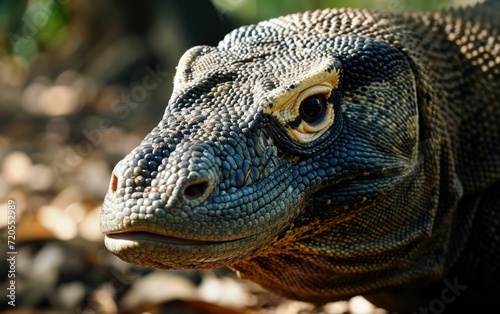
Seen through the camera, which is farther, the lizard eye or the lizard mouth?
the lizard eye

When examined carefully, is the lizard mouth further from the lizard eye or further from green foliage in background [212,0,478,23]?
green foliage in background [212,0,478,23]

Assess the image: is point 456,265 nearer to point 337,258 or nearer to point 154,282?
point 337,258

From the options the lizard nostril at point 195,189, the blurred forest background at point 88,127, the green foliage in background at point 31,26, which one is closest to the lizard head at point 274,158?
Answer: the lizard nostril at point 195,189

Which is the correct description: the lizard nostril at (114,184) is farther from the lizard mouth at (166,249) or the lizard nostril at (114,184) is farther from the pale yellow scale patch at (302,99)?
the pale yellow scale patch at (302,99)

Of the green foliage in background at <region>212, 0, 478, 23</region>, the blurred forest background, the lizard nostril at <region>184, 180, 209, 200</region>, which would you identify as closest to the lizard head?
the lizard nostril at <region>184, 180, 209, 200</region>

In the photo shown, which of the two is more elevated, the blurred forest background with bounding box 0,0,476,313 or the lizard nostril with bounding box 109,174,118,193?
the blurred forest background with bounding box 0,0,476,313

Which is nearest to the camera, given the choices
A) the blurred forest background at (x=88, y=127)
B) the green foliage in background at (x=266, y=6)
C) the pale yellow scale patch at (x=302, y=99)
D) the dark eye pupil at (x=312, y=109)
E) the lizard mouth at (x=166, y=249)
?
the lizard mouth at (x=166, y=249)

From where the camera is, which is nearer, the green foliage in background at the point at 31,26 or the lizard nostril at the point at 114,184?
the lizard nostril at the point at 114,184
